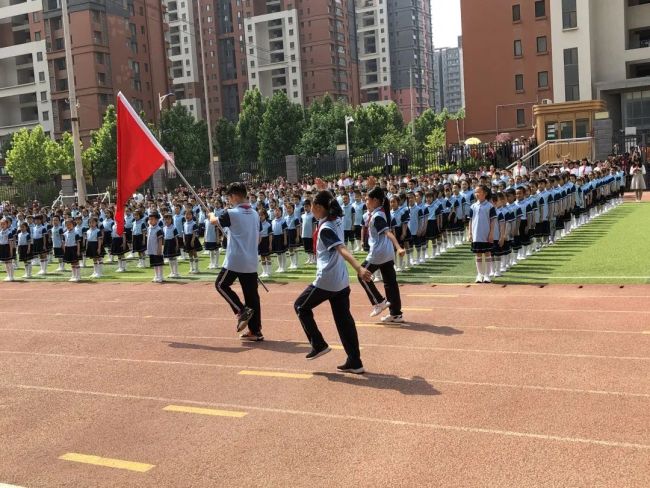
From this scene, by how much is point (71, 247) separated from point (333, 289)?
44.8 feet

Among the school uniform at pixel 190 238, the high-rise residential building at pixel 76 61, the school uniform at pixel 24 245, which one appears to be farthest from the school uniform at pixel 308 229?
the high-rise residential building at pixel 76 61

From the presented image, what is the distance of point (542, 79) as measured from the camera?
55906 mm

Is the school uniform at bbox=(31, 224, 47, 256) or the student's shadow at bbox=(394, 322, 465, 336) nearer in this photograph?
the student's shadow at bbox=(394, 322, 465, 336)

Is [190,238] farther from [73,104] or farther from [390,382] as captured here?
[390,382]

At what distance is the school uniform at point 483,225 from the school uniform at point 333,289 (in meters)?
6.14

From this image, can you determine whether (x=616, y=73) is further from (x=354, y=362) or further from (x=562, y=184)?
(x=354, y=362)

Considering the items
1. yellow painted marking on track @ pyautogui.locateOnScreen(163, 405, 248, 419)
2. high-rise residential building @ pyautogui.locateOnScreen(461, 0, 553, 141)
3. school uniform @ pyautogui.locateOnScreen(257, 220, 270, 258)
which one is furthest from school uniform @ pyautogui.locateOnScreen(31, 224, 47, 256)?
high-rise residential building @ pyautogui.locateOnScreen(461, 0, 553, 141)

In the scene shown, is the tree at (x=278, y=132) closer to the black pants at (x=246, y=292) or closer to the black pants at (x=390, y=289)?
the black pants at (x=390, y=289)

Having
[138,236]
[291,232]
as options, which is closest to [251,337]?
[291,232]

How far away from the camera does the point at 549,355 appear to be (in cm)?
824

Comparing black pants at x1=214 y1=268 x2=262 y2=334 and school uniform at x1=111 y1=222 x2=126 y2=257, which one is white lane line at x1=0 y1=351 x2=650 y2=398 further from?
school uniform at x1=111 y1=222 x2=126 y2=257

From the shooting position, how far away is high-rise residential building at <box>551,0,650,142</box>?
1907 inches

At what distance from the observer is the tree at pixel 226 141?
237ft

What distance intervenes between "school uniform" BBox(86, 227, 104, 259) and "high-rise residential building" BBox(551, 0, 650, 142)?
3829 cm
